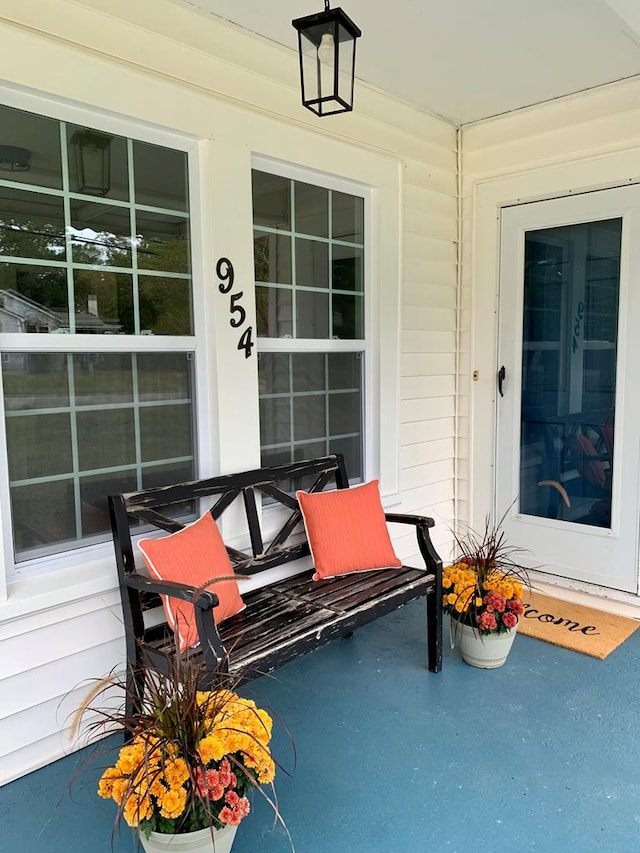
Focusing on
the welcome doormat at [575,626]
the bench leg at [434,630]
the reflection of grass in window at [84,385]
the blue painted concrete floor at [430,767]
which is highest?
the reflection of grass in window at [84,385]

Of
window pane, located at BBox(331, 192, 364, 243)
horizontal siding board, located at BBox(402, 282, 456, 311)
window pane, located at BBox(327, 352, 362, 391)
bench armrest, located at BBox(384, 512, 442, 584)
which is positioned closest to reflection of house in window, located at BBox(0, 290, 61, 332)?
window pane, located at BBox(327, 352, 362, 391)

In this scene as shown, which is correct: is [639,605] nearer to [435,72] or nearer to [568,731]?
[568,731]

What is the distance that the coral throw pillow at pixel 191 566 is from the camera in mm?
2184

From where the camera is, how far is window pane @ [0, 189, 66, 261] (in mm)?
2143

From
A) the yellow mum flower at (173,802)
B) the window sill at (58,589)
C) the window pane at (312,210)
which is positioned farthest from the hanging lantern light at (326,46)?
the yellow mum flower at (173,802)

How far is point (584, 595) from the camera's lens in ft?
11.8

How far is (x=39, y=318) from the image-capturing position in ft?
7.29

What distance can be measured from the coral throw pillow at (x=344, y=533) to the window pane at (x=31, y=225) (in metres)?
1.44

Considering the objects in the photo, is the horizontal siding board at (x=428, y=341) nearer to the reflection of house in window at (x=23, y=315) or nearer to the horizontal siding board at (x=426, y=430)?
the horizontal siding board at (x=426, y=430)

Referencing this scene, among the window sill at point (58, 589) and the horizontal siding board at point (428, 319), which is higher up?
the horizontal siding board at point (428, 319)

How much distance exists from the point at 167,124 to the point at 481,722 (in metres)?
2.60

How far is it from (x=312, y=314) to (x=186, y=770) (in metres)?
2.23

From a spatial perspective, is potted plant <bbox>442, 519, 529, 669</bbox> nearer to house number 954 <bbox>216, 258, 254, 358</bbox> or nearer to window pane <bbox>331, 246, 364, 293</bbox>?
house number 954 <bbox>216, 258, 254, 358</bbox>

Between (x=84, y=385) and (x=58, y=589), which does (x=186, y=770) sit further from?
(x=84, y=385)
